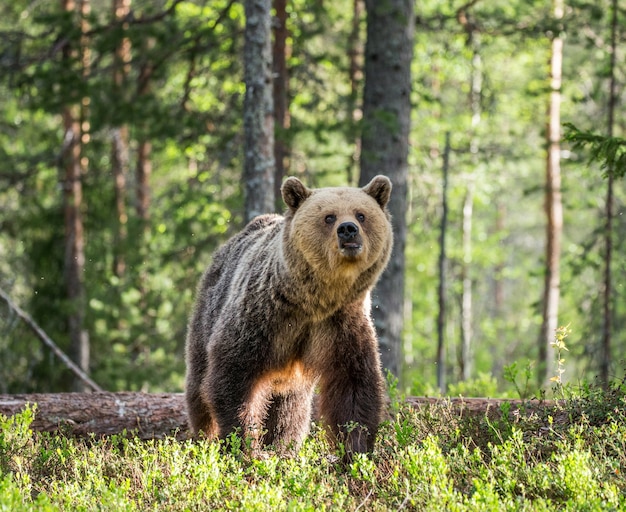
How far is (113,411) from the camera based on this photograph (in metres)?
7.72

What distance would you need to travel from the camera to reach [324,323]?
6180mm

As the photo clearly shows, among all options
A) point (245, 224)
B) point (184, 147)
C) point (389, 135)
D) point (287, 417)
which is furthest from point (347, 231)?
point (184, 147)

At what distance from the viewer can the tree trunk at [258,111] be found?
31.6 feet

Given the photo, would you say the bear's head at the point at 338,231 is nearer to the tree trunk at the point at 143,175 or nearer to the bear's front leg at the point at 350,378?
the bear's front leg at the point at 350,378

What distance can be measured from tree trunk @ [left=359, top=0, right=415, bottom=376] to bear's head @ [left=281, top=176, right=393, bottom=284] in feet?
16.3

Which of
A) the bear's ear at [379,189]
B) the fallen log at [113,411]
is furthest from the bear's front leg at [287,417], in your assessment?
the bear's ear at [379,189]

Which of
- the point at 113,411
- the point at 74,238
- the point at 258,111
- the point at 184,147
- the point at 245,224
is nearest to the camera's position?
the point at 113,411

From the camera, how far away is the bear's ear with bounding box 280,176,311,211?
250 inches

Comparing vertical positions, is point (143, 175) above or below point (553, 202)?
above

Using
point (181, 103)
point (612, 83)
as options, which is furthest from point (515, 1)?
point (181, 103)

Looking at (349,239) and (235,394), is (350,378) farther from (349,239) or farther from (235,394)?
(349,239)

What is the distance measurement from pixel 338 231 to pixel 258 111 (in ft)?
14.1

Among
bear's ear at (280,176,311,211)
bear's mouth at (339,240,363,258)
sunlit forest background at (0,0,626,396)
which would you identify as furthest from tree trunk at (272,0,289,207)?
bear's mouth at (339,240,363,258)

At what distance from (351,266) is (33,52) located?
36.8 ft
